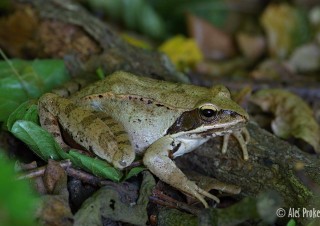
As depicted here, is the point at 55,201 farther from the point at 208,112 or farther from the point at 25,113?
the point at 208,112

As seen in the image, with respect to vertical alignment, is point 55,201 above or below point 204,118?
below

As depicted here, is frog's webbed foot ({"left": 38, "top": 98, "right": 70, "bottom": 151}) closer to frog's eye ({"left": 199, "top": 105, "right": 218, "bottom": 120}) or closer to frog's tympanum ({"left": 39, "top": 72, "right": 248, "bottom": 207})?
frog's tympanum ({"left": 39, "top": 72, "right": 248, "bottom": 207})

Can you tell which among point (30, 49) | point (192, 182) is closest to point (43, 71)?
point (30, 49)

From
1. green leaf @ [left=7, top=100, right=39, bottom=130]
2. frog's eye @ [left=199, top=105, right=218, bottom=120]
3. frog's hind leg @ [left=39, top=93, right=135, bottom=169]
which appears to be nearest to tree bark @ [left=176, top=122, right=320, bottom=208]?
frog's eye @ [left=199, top=105, right=218, bottom=120]

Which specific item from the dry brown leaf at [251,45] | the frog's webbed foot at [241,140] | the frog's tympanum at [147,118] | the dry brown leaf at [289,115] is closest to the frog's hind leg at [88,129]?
the frog's tympanum at [147,118]

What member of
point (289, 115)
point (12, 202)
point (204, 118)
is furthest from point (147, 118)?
point (12, 202)

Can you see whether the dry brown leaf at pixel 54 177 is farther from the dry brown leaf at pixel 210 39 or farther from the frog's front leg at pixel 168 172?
the dry brown leaf at pixel 210 39
